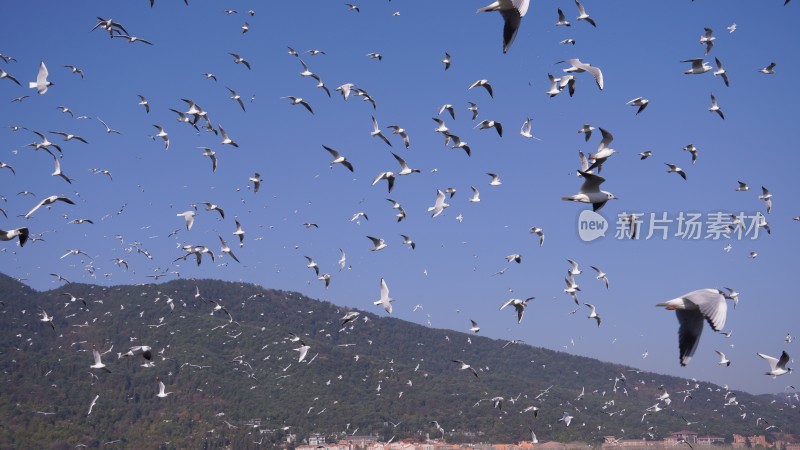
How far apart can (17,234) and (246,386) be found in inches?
3912

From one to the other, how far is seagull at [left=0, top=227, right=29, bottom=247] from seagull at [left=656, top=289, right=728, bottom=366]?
11.7 meters

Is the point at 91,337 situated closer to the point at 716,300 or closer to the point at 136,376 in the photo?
the point at 136,376

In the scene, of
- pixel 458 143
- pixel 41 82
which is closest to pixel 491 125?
pixel 458 143

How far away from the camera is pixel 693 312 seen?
11508 mm

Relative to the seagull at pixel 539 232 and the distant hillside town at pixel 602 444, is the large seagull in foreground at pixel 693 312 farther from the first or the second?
the distant hillside town at pixel 602 444

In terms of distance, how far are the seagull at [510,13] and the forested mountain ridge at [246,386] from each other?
7037 centimetres

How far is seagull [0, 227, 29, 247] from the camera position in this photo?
1545 centimetres

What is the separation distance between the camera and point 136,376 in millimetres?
112062

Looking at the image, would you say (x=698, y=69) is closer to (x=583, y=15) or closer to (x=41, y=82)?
(x=583, y=15)

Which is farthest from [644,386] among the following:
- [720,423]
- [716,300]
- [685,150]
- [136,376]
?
[716,300]

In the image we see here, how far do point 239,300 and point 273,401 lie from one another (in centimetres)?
4779

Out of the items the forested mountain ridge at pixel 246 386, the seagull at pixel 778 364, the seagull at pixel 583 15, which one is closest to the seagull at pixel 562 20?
the seagull at pixel 583 15

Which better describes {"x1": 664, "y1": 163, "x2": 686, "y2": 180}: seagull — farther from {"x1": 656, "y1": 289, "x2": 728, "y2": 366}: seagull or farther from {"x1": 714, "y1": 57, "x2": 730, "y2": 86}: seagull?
{"x1": 656, "y1": 289, "x2": 728, "y2": 366}: seagull

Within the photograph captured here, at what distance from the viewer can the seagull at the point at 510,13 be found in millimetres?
10953
